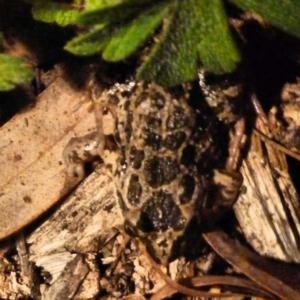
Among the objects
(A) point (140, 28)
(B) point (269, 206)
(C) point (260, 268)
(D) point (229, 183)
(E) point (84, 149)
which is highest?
(A) point (140, 28)

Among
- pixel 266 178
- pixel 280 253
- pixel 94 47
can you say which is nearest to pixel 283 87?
pixel 266 178

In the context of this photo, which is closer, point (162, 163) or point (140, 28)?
point (140, 28)

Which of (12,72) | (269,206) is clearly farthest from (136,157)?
(12,72)

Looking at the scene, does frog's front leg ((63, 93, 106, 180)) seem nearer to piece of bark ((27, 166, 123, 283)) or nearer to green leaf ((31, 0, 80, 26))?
piece of bark ((27, 166, 123, 283))

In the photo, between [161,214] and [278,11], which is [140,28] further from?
[161,214]

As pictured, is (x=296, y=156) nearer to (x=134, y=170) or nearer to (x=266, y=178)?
(x=266, y=178)

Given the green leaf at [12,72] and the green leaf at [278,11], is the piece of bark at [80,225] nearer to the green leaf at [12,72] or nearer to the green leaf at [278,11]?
the green leaf at [12,72]
